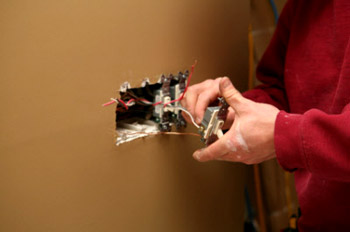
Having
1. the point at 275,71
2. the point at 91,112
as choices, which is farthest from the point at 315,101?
the point at 91,112

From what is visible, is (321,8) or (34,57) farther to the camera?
(321,8)

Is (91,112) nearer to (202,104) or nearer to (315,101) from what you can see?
(202,104)

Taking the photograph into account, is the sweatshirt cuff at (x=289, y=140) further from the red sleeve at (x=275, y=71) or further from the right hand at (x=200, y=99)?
the red sleeve at (x=275, y=71)

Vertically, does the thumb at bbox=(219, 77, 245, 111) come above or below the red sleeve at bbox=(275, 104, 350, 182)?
above

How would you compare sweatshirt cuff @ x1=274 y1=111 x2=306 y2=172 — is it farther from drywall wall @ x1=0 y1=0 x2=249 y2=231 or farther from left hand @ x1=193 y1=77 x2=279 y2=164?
drywall wall @ x1=0 y1=0 x2=249 y2=231

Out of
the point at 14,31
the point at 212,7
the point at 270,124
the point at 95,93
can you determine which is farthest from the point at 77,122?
the point at 212,7

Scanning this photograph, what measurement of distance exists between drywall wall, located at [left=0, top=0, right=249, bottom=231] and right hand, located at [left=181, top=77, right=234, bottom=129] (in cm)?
7

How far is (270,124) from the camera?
0.52 metres

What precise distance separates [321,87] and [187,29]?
0.34 metres

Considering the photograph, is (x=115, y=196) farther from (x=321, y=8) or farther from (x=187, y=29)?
(x=321, y=8)

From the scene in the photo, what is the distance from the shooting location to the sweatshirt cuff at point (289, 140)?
0.48m

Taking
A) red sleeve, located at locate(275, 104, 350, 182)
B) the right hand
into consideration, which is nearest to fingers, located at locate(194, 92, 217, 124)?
the right hand

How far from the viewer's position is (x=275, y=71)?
33.5 inches

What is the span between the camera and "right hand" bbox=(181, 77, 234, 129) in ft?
2.22
